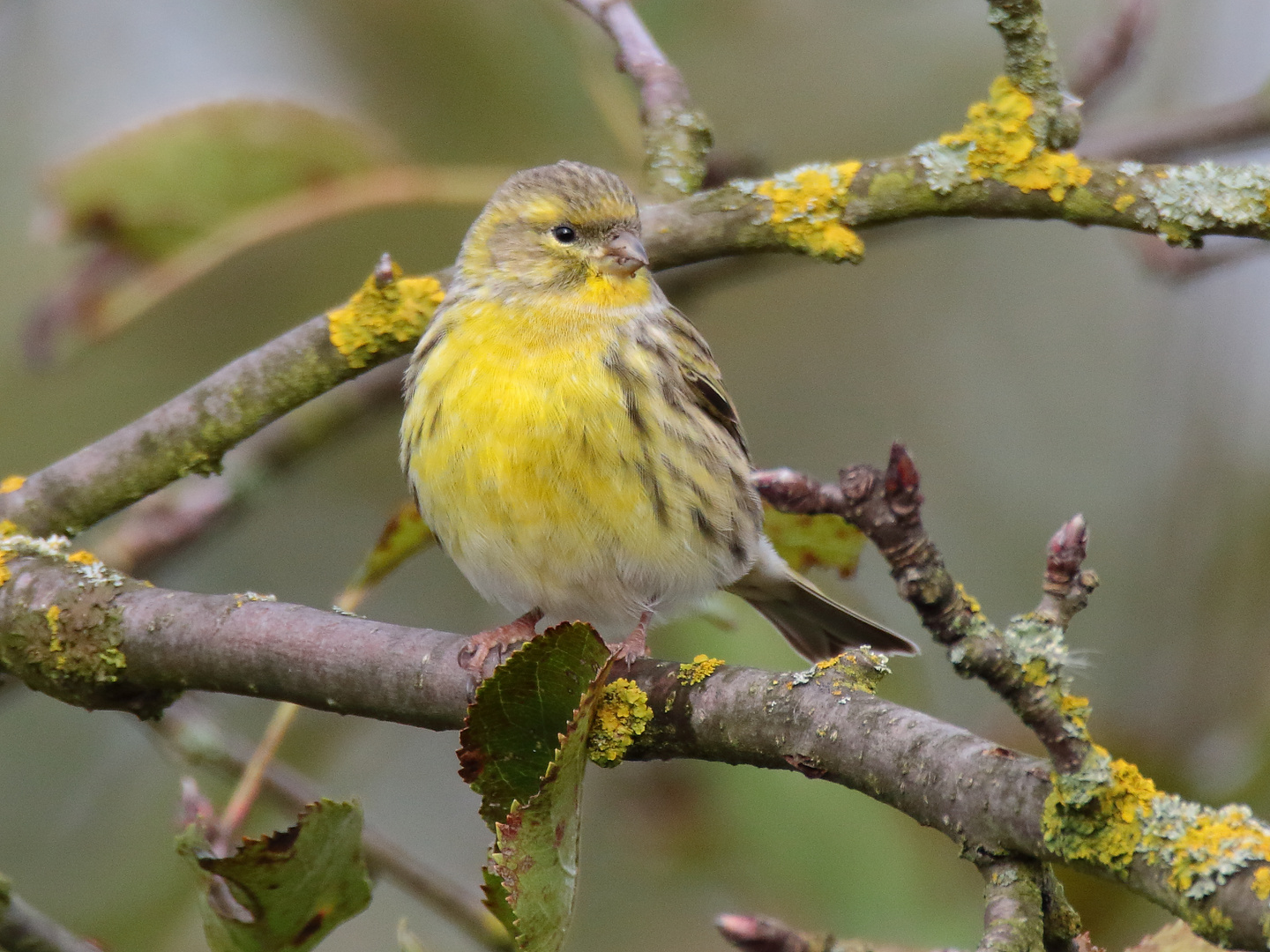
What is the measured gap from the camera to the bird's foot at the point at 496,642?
86.7 inches

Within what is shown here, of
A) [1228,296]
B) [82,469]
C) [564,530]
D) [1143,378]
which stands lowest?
[82,469]

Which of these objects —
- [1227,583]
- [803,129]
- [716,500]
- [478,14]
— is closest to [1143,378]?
[803,129]

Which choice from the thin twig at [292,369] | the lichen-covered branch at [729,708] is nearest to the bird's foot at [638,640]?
the lichen-covered branch at [729,708]

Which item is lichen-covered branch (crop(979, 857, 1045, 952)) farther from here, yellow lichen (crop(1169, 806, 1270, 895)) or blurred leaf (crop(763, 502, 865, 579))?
blurred leaf (crop(763, 502, 865, 579))

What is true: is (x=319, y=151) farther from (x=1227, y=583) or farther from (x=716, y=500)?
(x=1227, y=583)

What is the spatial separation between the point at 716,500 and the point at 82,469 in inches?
53.8

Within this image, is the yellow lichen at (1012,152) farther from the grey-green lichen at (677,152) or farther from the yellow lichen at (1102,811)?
the yellow lichen at (1102,811)

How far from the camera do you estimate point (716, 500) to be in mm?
3207

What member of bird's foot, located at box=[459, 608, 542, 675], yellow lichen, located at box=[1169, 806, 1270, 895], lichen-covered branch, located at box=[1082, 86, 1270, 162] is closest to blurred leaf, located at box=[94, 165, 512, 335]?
bird's foot, located at box=[459, 608, 542, 675]

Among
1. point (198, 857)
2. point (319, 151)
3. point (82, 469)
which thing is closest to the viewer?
point (198, 857)

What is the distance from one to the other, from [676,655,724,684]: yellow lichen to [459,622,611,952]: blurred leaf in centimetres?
27

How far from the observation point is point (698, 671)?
204cm

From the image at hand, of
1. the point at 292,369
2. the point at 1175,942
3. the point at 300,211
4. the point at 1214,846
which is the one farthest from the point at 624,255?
the point at 1214,846

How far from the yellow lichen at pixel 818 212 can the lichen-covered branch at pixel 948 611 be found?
35.5 inches
